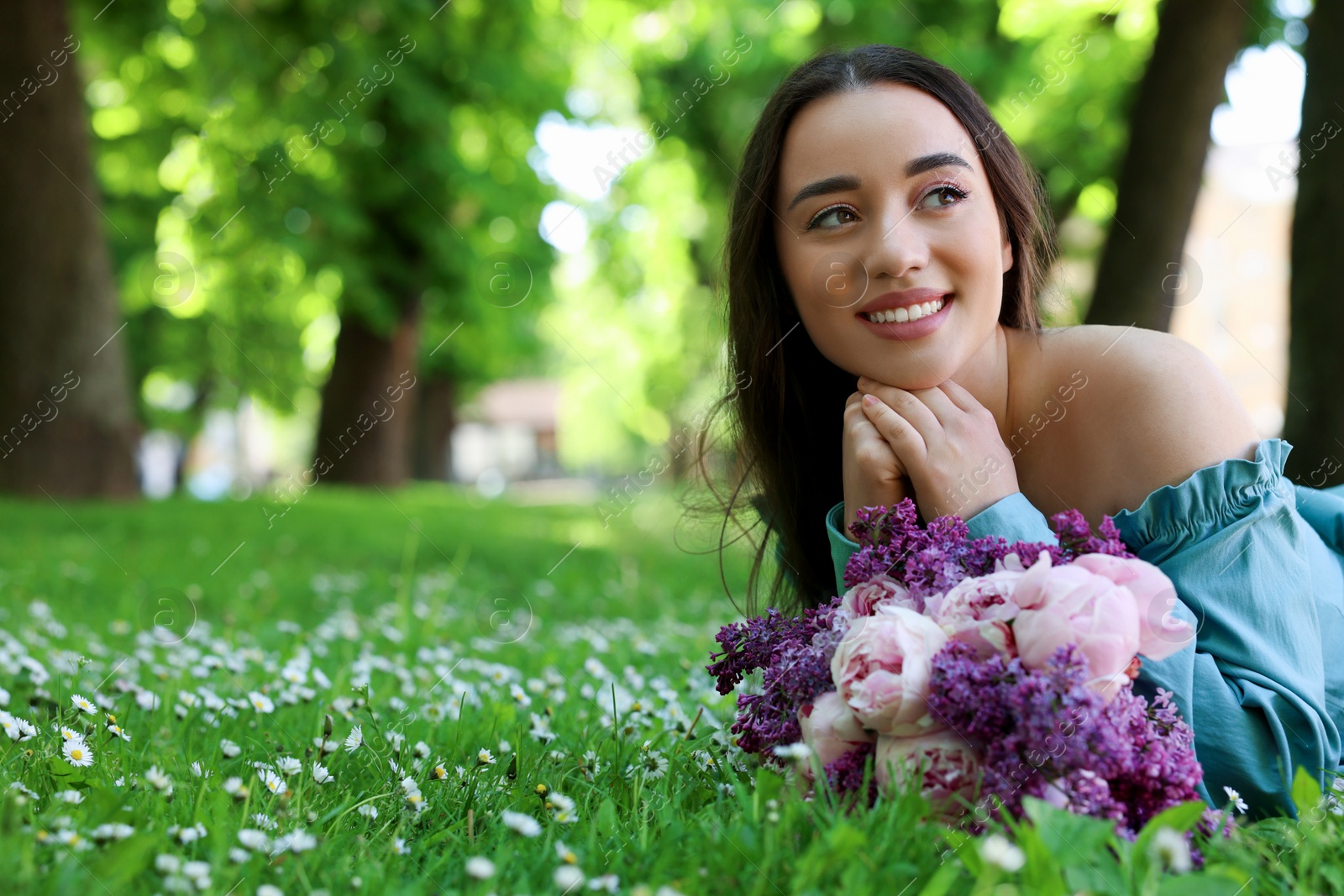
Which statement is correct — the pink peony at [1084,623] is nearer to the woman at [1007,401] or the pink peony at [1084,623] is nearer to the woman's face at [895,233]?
the woman at [1007,401]

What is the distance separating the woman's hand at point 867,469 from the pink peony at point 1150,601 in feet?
1.66

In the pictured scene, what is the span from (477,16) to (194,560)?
7.82 metres

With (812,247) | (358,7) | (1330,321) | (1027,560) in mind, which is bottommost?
(1027,560)

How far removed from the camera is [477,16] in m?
11.9

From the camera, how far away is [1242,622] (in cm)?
207

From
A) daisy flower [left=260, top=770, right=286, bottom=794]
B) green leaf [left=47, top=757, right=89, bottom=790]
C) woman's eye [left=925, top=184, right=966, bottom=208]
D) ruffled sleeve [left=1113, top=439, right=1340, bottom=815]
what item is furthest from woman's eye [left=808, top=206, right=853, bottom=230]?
green leaf [left=47, top=757, right=89, bottom=790]

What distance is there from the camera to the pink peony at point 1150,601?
1.72 m

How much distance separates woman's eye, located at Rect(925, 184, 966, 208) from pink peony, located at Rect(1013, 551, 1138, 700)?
91cm

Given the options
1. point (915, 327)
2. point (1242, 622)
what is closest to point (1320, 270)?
point (1242, 622)

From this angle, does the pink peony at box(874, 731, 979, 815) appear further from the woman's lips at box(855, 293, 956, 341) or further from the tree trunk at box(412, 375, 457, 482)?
the tree trunk at box(412, 375, 457, 482)

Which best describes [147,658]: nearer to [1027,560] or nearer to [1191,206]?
[1027,560]

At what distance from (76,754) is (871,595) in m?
1.68

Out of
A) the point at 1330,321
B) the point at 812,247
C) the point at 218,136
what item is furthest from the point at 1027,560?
the point at 218,136

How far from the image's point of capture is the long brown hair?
249cm
